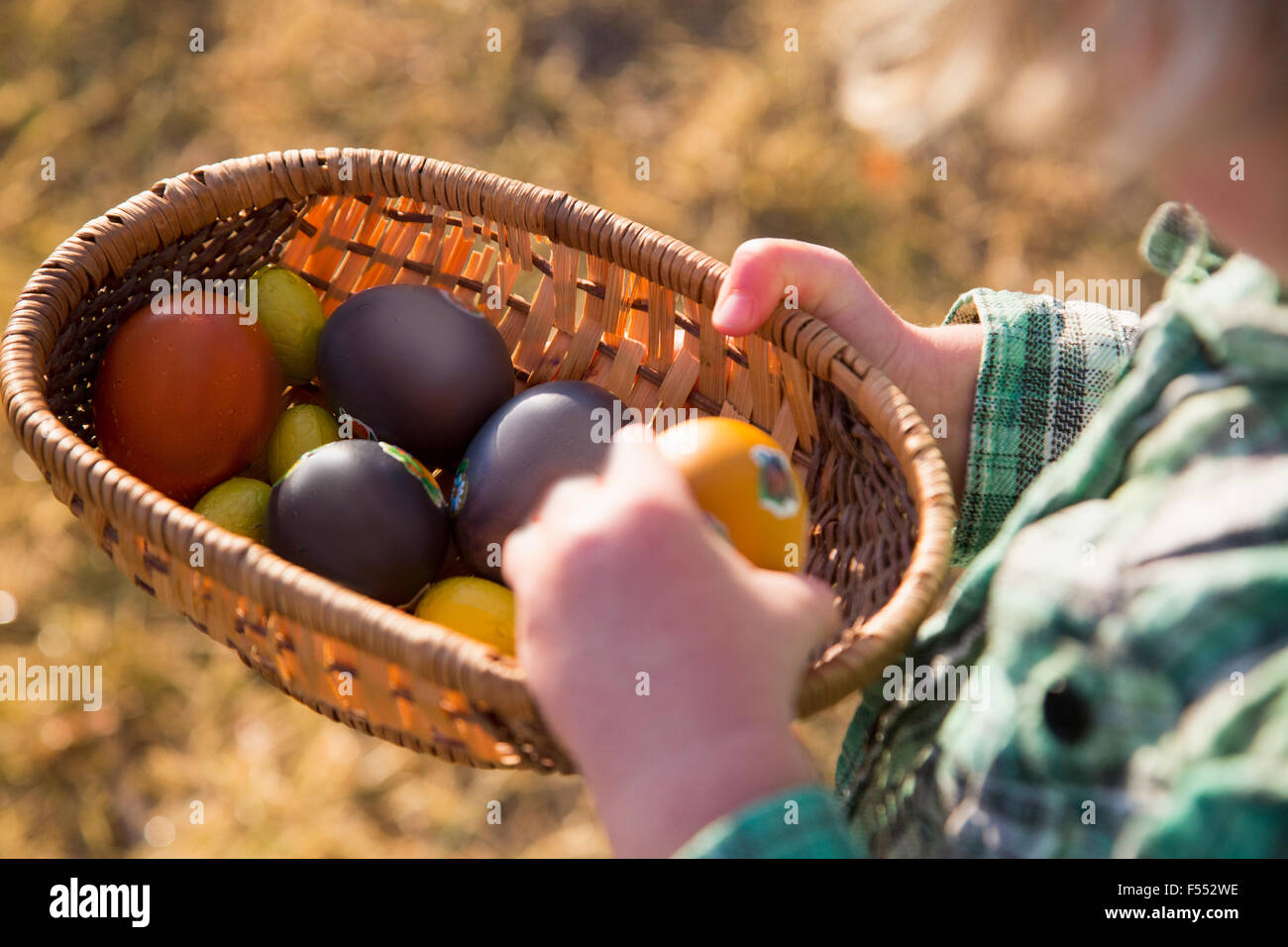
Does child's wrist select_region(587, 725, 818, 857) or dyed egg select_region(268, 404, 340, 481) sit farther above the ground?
dyed egg select_region(268, 404, 340, 481)

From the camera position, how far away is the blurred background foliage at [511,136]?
64.7 inches

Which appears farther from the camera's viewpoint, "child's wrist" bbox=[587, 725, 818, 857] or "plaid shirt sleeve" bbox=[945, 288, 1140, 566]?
"plaid shirt sleeve" bbox=[945, 288, 1140, 566]

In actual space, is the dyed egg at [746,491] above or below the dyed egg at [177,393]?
below

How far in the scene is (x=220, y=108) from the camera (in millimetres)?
2059

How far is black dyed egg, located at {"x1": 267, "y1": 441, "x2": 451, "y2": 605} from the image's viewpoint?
37.6 inches

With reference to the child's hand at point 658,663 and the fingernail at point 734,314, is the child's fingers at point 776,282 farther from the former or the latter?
the child's hand at point 658,663

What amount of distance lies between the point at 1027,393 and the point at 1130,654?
458 millimetres

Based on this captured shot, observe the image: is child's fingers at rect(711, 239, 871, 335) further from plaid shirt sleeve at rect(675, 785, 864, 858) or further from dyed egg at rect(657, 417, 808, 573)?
→ plaid shirt sleeve at rect(675, 785, 864, 858)

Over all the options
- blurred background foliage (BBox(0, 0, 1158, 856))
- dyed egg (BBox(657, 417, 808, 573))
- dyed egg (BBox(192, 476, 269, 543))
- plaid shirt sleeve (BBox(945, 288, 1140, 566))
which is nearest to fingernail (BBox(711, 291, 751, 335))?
→ dyed egg (BBox(657, 417, 808, 573))

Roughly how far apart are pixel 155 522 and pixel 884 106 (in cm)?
58

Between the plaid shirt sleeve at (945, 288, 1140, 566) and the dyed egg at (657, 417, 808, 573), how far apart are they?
0.74ft

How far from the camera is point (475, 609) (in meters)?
0.94

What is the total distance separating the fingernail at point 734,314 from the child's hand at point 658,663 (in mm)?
344

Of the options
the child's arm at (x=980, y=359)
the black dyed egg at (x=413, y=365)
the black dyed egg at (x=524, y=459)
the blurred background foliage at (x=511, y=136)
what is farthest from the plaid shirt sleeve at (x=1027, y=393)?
the blurred background foliage at (x=511, y=136)
